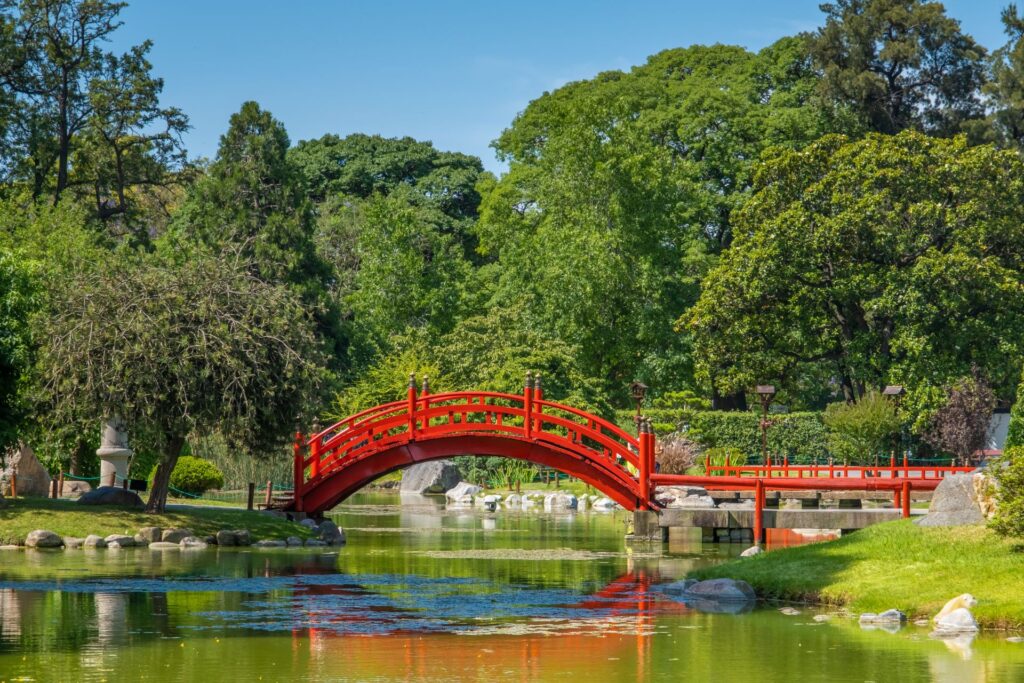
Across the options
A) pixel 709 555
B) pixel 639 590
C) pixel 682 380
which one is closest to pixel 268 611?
pixel 639 590

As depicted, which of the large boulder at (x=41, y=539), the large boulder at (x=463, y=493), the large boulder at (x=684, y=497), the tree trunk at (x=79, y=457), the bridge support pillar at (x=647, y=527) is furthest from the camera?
the large boulder at (x=463, y=493)

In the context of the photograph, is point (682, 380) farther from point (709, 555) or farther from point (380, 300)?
point (709, 555)

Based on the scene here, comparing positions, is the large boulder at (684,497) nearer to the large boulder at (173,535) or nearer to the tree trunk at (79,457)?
the large boulder at (173,535)

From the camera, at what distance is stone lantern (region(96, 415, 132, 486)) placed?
36.2 meters

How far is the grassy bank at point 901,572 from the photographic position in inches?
770

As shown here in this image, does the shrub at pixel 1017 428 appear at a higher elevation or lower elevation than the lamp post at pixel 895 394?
lower

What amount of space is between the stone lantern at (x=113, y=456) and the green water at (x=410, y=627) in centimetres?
697

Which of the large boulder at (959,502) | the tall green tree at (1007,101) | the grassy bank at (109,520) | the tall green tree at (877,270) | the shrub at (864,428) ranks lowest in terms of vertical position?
the grassy bank at (109,520)

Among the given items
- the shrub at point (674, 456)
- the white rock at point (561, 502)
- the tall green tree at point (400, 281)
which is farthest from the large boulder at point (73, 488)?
the tall green tree at point (400, 281)

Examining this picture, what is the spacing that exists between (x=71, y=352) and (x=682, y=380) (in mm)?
34819

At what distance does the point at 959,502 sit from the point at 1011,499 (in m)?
2.92

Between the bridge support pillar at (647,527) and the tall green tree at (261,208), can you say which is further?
the tall green tree at (261,208)

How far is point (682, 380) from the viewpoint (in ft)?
201

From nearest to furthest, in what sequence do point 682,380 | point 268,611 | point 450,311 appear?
point 268,611, point 682,380, point 450,311
